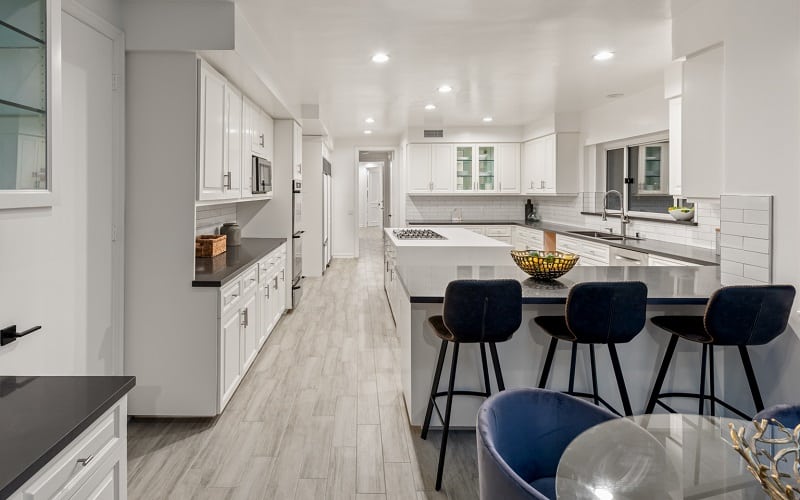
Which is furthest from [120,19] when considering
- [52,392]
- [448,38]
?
[52,392]

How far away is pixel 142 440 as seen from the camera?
9.56ft

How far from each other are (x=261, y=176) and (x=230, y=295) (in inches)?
73.7

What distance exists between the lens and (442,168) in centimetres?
885

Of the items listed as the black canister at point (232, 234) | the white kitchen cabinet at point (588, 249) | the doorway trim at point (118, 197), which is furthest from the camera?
the white kitchen cabinet at point (588, 249)

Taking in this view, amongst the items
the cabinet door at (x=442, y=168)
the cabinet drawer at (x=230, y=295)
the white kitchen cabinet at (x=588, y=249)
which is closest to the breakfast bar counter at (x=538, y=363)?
the cabinet drawer at (x=230, y=295)

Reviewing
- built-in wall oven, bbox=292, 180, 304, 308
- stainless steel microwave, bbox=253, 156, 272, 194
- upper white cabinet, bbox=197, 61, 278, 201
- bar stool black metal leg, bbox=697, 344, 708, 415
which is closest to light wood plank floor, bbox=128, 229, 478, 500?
bar stool black metal leg, bbox=697, 344, 708, 415

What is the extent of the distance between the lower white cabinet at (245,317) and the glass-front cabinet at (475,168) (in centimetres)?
442

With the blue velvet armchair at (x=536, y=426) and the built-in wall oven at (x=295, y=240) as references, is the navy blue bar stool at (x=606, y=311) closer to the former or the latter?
the blue velvet armchair at (x=536, y=426)

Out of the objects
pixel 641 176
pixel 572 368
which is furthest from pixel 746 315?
pixel 641 176

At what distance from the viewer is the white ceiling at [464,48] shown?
10.8ft

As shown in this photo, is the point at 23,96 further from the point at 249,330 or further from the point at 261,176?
the point at 261,176

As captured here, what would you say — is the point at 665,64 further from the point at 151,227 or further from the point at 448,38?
the point at 151,227

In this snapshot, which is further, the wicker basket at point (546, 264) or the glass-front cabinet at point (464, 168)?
the glass-front cabinet at point (464, 168)

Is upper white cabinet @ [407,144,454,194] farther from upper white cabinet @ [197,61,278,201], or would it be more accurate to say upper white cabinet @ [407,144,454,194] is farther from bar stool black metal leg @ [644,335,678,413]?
bar stool black metal leg @ [644,335,678,413]
